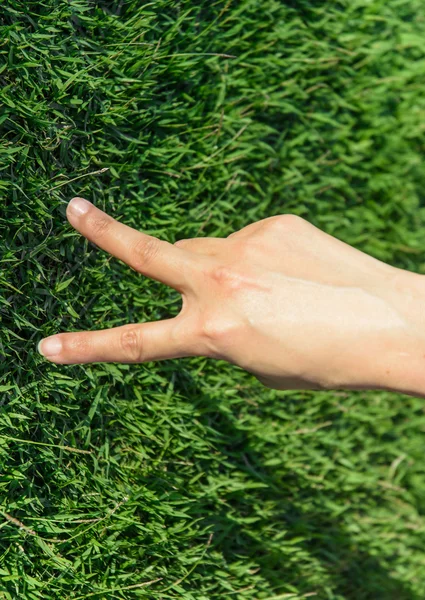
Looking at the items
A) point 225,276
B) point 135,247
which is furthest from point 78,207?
point 225,276

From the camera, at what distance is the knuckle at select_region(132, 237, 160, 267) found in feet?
7.84

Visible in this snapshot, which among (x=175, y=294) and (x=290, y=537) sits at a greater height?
(x=175, y=294)

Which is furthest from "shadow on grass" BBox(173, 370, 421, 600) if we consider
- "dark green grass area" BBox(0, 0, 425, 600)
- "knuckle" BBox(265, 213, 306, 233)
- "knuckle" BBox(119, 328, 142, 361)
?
"knuckle" BBox(265, 213, 306, 233)

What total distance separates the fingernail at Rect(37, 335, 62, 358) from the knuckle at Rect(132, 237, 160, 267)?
1.32 ft

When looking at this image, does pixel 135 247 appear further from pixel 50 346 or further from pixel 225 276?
pixel 50 346

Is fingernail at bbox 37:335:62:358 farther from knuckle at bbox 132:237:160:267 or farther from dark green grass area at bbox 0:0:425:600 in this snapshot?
knuckle at bbox 132:237:160:267

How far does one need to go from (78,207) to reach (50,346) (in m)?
0.50

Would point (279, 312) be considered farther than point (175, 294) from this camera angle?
No

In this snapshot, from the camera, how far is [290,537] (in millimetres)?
3312

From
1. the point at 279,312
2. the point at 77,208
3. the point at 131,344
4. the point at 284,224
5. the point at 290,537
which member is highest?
the point at 284,224

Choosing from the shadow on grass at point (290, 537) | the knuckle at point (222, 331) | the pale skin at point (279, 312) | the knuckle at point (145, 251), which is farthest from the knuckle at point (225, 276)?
the shadow on grass at point (290, 537)

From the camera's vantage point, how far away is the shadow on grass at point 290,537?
3.12 metres

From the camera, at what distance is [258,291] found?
2312 mm

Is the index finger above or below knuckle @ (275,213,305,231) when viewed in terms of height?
below
